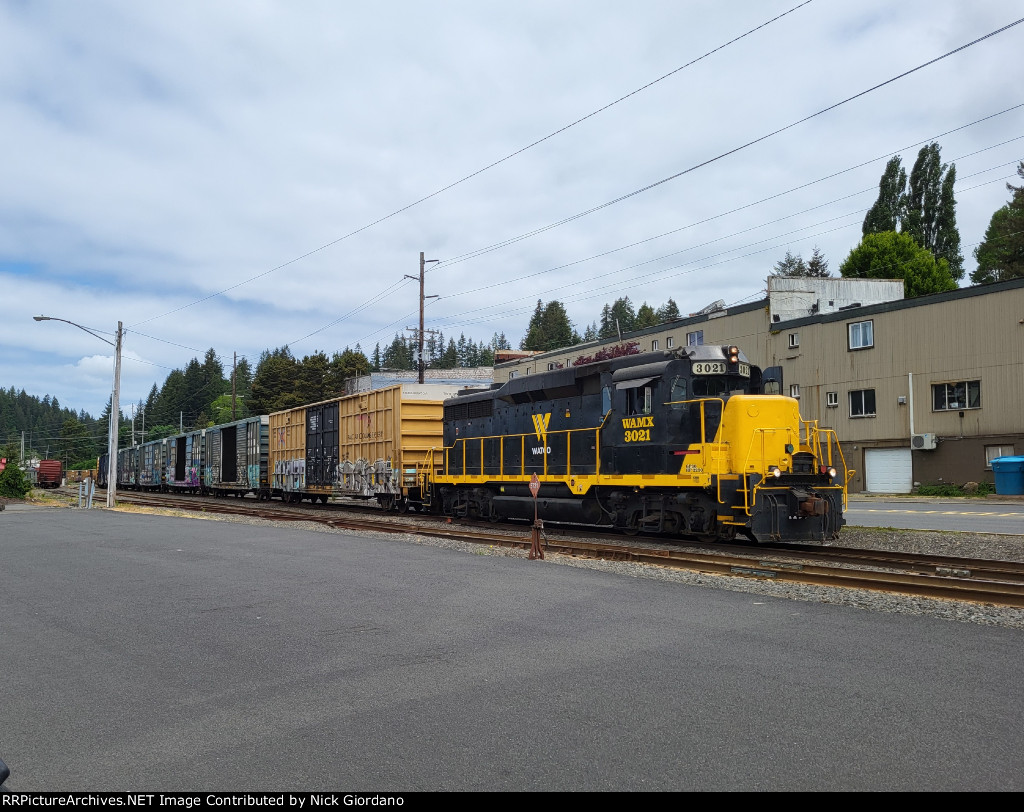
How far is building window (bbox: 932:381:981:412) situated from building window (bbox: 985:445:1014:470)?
1.72 m

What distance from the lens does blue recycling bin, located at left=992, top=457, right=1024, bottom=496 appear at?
29.3 m

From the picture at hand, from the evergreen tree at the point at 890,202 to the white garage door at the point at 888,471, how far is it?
3925 centimetres

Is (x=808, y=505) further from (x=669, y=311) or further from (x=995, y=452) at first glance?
(x=669, y=311)

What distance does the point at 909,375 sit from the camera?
3409 centimetres

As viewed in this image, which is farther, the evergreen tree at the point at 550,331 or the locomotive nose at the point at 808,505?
the evergreen tree at the point at 550,331

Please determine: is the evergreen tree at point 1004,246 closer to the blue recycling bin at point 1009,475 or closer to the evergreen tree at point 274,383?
A: the blue recycling bin at point 1009,475

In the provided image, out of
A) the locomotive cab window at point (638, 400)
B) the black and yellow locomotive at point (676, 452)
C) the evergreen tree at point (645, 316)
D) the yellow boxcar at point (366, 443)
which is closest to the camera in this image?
the black and yellow locomotive at point (676, 452)

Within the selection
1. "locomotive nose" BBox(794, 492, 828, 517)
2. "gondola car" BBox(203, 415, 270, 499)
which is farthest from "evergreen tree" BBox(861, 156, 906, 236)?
"locomotive nose" BBox(794, 492, 828, 517)

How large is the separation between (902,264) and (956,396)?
3017 centimetres

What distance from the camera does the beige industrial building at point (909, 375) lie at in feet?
102

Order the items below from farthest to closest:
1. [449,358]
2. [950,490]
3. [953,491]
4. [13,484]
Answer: [449,358]
[13,484]
[950,490]
[953,491]

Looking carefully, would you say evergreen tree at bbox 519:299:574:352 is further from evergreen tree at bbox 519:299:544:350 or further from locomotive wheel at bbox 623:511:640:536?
locomotive wheel at bbox 623:511:640:536
